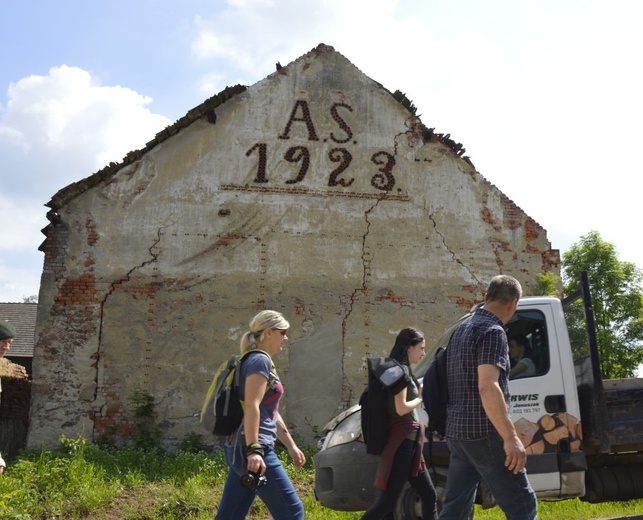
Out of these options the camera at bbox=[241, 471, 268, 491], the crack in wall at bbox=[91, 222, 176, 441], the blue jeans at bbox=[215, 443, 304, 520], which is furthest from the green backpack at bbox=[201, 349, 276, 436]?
the crack in wall at bbox=[91, 222, 176, 441]

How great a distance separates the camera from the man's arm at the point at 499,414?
369 centimetres

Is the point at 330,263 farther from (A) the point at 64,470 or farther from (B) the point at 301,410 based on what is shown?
(A) the point at 64,470

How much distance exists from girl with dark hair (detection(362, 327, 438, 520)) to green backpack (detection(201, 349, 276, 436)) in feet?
4.25

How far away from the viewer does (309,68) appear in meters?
13.3

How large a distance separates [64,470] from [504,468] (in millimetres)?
6648

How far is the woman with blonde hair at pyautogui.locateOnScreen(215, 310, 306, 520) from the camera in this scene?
3.84 m

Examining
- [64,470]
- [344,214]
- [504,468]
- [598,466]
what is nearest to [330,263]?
[344,214]

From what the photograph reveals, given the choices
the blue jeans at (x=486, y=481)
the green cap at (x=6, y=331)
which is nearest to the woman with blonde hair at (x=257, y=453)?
the blue jeans at (x=486, y=481)

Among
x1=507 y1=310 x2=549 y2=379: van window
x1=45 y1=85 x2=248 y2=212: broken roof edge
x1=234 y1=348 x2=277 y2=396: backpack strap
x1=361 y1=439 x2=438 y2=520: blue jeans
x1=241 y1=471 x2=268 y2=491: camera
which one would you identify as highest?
x1=45 y1=85 x2=248 y2=212: broken roof edge

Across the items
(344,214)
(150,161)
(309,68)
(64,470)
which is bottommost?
(64,470)

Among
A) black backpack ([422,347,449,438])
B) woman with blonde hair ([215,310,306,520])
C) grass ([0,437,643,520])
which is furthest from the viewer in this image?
grass ([0,437,643,520])

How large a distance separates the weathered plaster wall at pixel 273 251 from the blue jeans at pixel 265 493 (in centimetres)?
776

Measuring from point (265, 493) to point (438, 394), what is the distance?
1.31 metres

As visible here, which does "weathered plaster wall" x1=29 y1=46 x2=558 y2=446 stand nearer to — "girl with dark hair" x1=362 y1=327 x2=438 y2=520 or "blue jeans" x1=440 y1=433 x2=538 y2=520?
"girl with dark hair" x1=362 y1=327 x2=438 y2=520
